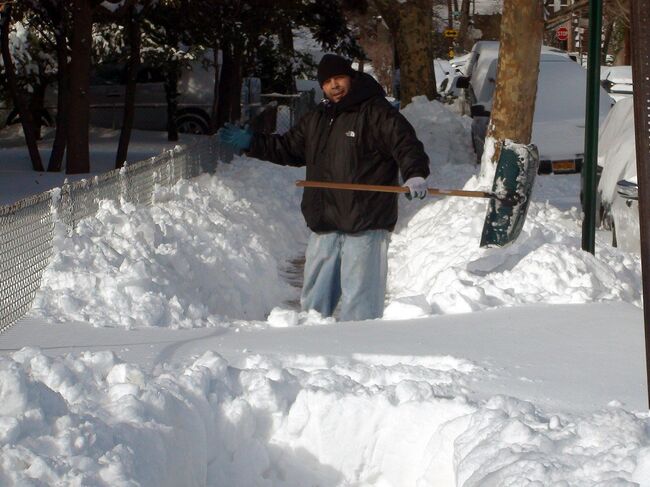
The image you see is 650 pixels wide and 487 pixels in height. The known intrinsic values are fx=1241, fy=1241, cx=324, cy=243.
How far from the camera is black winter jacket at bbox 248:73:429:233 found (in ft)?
22.5

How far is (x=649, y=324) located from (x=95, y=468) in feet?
6.41

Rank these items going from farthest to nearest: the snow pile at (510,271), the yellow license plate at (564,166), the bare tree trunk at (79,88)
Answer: the bare tree trunk at (79,88) → the yellow license plate at (564,166) → the snow pile at (510,271)

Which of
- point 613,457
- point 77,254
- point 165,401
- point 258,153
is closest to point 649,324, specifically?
point 613,457

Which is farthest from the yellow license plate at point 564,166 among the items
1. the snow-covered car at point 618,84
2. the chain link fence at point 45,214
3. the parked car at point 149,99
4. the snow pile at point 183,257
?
the parked car at point 149,99

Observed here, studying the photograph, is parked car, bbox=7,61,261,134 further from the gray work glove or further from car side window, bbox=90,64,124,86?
the gray work glove

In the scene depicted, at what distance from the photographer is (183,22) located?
20750mm

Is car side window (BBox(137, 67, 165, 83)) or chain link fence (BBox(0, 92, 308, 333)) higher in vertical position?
chain link fence (BBox(0, 92, 308, 333))

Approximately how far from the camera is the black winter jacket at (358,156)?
6.87 metres

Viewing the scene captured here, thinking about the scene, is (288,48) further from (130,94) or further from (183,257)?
(183,257)

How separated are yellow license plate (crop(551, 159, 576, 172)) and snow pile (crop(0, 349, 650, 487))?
34.1 feet

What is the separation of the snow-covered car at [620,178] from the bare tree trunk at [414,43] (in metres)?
8.12

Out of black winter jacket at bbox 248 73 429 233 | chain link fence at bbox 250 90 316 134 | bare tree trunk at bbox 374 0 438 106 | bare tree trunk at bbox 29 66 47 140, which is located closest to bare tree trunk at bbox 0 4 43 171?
chain link fence at bbox 250 90 316 134

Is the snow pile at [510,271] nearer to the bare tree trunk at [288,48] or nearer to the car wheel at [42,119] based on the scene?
the bare tree trunk at [288,48]

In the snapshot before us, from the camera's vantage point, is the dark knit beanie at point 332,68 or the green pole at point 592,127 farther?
the green pole at point 592,127
